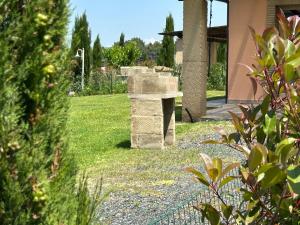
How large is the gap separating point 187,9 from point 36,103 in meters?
11.8

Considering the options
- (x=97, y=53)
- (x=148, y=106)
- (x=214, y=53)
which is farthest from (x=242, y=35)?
(x=97, y=53)

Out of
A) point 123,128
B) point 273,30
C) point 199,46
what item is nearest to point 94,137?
point 123,128

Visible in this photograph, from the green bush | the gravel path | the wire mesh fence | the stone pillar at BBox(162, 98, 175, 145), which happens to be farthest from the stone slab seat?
the green bush

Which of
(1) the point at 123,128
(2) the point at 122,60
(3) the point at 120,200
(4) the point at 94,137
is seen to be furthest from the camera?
(2) the point at 122,60

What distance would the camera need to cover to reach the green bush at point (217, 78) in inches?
1135

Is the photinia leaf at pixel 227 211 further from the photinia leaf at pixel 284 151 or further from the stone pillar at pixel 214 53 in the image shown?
the stone pillar at pixel 214 53

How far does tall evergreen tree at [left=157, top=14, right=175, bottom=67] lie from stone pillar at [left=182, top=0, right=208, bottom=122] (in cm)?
2131

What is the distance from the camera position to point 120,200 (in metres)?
6.50

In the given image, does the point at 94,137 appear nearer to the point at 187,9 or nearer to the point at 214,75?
the point at 187,9

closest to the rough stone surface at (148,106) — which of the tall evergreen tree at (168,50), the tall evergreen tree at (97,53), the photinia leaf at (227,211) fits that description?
the photinia leaf at (227,211)

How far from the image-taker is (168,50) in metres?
35.2

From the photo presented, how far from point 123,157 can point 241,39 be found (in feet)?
21.6

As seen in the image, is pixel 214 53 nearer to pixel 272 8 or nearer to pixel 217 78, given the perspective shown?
pixel 217 78

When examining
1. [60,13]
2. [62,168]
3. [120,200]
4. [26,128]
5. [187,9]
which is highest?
[187,9]
